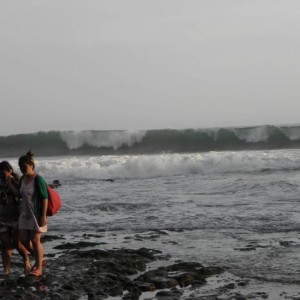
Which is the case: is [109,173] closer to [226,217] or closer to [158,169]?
[158,169]

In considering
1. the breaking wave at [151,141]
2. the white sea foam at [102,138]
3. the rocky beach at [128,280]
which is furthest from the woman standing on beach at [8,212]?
the white sea foam at [102,138]

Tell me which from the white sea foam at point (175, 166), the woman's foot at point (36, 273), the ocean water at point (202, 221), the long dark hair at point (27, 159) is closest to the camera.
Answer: the long dark hair at point (27, 159)

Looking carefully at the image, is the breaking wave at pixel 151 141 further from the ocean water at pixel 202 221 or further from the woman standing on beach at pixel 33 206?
the woman standing on beach at pixel 33 206

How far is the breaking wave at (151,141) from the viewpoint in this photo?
3931 cm

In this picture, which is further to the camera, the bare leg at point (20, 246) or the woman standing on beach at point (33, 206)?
the bare leg at point (20, 246)

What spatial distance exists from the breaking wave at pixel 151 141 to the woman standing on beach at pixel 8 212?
31.7 meters

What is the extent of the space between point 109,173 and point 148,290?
64.5ft

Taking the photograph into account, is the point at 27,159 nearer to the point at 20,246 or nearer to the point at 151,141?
the point at 20,246

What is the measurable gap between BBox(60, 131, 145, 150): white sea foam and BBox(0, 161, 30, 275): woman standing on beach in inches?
1324

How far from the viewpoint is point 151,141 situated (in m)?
40.7

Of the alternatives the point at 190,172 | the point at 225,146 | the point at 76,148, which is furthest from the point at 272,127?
the point at 190,172

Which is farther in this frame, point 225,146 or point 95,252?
point 225,146

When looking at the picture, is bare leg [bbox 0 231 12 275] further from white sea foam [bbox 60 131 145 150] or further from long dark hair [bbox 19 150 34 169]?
white sea foam [bbox 60 131 145 150]

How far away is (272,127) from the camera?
4041 cm
